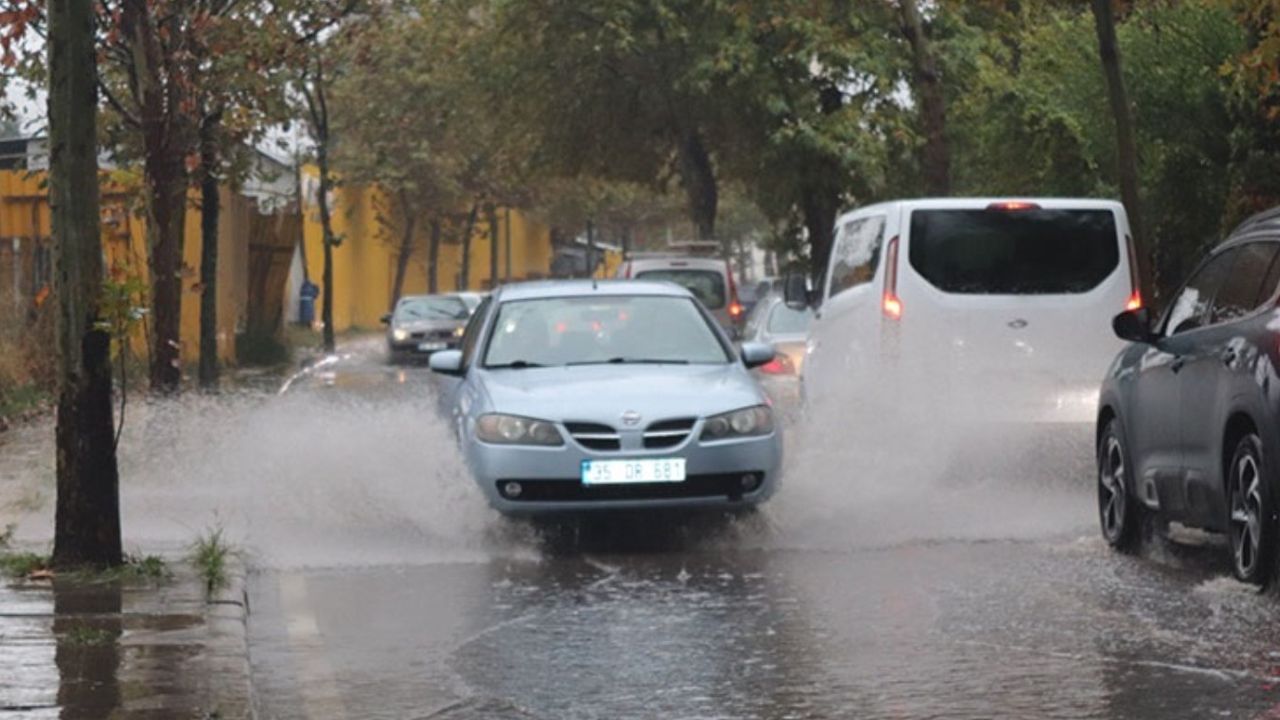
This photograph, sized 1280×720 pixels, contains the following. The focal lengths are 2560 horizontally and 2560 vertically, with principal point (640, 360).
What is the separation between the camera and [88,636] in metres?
9.63

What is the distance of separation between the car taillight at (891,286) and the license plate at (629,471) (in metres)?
3.78

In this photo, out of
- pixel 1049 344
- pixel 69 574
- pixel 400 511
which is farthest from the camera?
pixel 1049 344

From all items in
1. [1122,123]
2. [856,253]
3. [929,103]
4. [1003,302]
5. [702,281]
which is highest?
[929,103]

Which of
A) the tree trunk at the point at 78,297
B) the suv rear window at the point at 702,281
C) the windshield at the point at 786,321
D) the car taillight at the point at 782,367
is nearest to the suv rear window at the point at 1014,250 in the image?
the tree trunk at the point at 78,297

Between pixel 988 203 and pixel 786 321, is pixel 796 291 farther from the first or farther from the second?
pixel 786 321

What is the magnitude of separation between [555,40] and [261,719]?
4050 cm

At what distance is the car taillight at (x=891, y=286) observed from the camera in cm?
1691

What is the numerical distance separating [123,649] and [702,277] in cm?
2649

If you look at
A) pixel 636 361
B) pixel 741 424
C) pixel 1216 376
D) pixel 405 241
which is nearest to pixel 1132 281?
pixel 636 361

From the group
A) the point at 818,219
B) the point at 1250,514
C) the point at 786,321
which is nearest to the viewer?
the point at 1250,514

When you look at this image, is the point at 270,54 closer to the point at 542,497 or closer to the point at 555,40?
the point at 542,497

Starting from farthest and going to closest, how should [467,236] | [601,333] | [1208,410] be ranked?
[467,236] → [601,333] → [1208,410]

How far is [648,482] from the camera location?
13.5m

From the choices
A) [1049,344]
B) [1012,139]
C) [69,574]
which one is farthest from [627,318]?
[1012,139]
